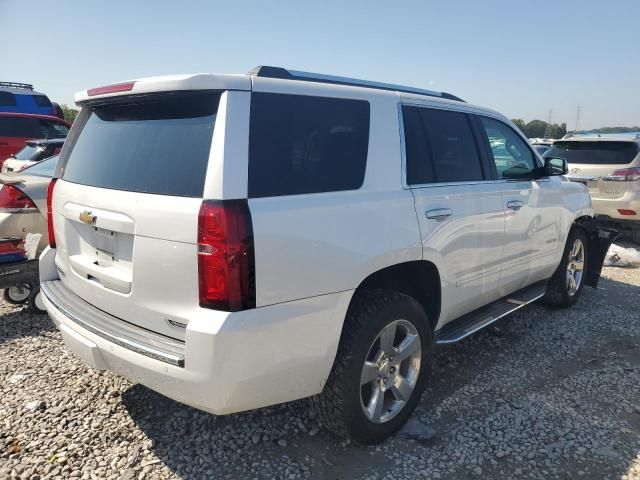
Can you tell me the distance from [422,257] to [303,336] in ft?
3.13

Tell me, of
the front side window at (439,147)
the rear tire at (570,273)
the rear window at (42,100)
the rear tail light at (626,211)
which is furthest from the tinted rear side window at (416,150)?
the rear window at (42,100)

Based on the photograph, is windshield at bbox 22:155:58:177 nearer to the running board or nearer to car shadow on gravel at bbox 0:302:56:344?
car shadow on gravel at bbox 0:302:56:344

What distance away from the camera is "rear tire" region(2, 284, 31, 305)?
4664 mm

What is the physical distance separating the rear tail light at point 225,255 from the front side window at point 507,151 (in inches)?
96.2

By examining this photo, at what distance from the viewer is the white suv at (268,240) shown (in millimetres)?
2068

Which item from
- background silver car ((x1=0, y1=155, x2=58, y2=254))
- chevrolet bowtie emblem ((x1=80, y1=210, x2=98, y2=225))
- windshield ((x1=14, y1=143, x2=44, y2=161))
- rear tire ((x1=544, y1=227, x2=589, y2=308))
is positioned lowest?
rear tire ((x1=544, y1=227, x2=589, y2=308))

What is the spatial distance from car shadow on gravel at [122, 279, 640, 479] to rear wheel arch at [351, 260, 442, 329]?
0.65 m

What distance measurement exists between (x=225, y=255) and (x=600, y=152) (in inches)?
316

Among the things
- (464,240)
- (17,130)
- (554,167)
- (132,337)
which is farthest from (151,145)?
(17,130)

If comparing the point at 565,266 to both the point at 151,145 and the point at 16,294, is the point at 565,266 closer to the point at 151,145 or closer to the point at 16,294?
the point at 151,145

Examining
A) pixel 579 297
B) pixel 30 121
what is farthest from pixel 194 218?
pixel 30 121

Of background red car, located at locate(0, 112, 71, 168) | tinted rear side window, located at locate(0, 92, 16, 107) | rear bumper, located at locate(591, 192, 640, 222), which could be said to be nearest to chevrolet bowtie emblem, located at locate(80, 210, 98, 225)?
rear bumper, located at locate(591, 192, 640, 222)

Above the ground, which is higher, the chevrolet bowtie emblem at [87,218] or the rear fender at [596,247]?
the chevrolet bowtie emblem at [87,218]

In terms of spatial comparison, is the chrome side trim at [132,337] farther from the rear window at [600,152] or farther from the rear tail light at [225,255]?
the rear window at [600,152]
